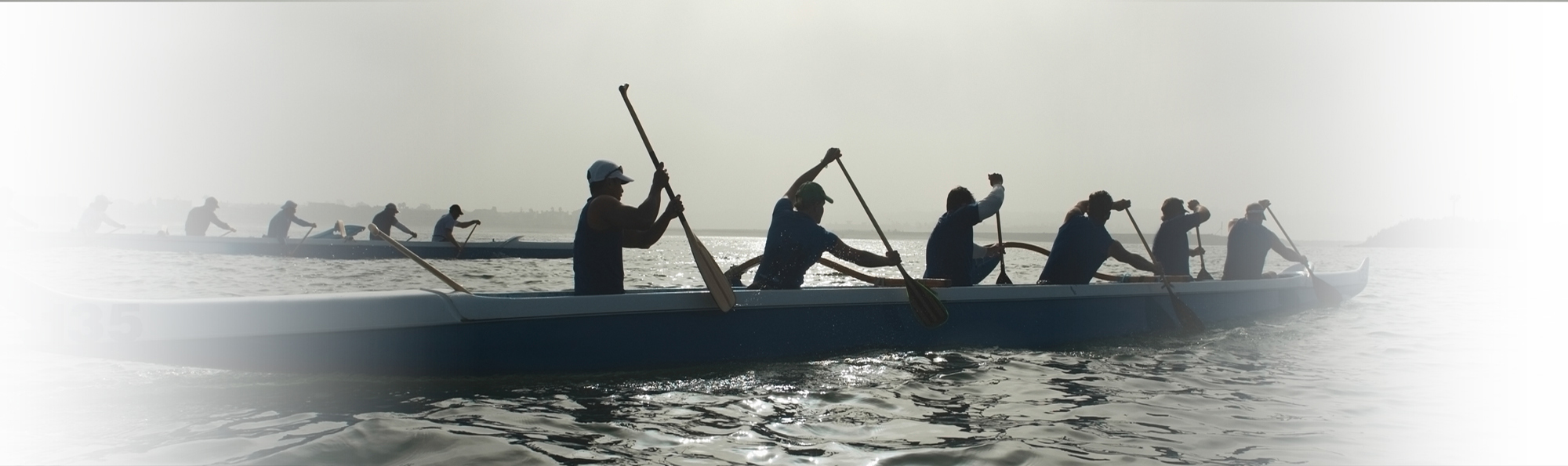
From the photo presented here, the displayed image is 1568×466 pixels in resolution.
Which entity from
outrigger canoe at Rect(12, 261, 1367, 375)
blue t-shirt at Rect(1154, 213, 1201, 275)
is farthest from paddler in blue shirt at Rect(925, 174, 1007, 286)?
blue t-shirt at Rect(1154, 213, 1201, 275)

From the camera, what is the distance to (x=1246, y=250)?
11180mm

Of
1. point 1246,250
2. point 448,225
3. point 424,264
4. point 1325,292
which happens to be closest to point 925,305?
point 424,264

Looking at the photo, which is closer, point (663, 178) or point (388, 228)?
point (663, 178)

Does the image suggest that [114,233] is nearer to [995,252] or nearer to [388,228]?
[388,228]

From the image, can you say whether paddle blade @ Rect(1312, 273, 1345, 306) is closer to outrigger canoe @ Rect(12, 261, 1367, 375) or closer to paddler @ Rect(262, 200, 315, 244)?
outrigger canoe @ Rect(12, 261, 1367, 375)

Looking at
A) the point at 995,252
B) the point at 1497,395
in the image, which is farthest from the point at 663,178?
the point at 1497,395

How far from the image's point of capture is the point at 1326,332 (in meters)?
9.59

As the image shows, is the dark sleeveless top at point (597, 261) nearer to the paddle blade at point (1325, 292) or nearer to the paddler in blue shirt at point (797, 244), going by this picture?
the paddler in blue shirt at point (797, 244)

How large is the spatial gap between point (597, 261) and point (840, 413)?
1.97 m

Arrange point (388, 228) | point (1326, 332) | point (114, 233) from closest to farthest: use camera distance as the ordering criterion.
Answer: point (1326, 332) → point (388, 228) → point (114, 233)

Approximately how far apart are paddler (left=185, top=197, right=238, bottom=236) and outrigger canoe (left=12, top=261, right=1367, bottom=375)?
62.1 feet

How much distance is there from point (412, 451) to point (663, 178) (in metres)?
2.68

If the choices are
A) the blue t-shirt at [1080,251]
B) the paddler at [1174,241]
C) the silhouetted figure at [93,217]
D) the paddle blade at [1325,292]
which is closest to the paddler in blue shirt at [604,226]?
the blue t-shirt at [1080,251]

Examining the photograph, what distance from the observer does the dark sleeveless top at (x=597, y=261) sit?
5824mm
